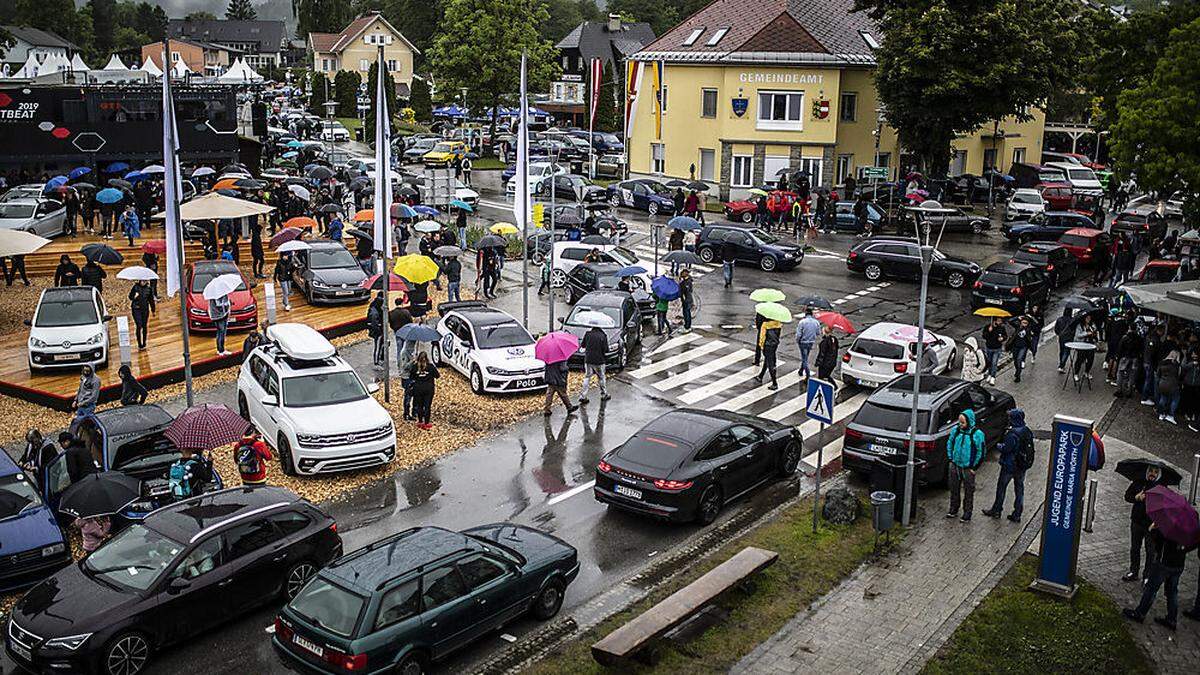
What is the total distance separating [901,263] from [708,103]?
20.3 metres

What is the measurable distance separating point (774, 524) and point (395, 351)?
42.6 ft

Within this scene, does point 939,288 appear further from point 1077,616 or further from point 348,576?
point 348,576

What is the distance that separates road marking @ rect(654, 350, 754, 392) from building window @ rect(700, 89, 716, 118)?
2837 centimetres

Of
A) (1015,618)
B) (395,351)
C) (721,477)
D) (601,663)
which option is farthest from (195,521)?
(395,351)

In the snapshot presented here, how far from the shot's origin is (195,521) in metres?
12.8

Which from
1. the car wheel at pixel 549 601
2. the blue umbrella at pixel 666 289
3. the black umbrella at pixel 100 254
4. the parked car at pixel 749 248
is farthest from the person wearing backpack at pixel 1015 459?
the black umbrella at pixel 100 254

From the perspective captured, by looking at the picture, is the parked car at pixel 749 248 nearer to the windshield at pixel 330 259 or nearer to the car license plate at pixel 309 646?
the windshield at pixel 330 259

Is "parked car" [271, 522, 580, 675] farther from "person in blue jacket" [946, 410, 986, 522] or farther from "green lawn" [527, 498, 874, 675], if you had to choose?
"person in blue jacket" [946, 410, 986, 522]

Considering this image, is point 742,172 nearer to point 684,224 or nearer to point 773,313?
point 684,224

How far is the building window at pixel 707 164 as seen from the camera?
52.6m

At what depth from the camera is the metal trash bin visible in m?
14.5

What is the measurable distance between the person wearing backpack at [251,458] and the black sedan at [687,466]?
5.27 metres

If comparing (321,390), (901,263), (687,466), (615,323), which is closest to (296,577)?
(321,390)

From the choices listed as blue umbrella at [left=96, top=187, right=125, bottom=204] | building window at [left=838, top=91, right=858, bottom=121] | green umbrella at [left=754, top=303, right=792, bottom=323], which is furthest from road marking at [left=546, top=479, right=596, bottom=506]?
building window at [left=838, top=91, right=858, bottom=121]
